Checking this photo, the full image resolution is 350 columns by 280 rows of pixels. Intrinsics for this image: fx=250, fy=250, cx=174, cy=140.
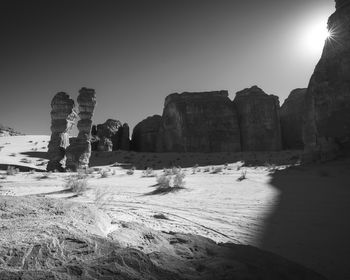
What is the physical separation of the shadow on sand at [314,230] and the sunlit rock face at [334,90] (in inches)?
294

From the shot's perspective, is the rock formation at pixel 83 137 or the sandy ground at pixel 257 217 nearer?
the sandy ground at pixel 257 217

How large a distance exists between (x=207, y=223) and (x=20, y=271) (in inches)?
121

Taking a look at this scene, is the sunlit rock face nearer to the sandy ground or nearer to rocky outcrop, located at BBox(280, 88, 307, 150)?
the sandy ground

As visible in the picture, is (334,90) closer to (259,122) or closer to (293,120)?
(259,122)

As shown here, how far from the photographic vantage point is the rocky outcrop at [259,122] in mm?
35312

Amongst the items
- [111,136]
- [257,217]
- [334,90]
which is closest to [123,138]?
[111,136]

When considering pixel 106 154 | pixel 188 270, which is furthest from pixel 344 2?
pixel 106 154

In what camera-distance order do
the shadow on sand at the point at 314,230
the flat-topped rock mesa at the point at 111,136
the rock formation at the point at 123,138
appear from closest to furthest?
the shadow on sand at the point at 314,230 → the flat-topped rock mesa at the point at 111,136 → the rock formation at the point at 123,138

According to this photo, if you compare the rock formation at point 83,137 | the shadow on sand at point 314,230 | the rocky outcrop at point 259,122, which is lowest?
the shadow on sand at point 314,230

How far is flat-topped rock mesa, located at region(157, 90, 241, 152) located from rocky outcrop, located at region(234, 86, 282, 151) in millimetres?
1374

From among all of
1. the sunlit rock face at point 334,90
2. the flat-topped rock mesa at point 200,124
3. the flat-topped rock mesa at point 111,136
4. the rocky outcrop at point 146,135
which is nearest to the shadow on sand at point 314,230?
the sunlit rock face at point 334,90

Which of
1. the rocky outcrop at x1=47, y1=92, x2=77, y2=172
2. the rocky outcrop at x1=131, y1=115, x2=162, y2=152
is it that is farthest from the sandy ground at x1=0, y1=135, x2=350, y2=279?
the rocky outcrop at x1=131, y1=115, x2=162, y2=152

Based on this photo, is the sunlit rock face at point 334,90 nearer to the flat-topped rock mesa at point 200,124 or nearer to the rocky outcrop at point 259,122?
the flat-topped rock mesa at point 200,124

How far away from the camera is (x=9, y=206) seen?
125 inches
